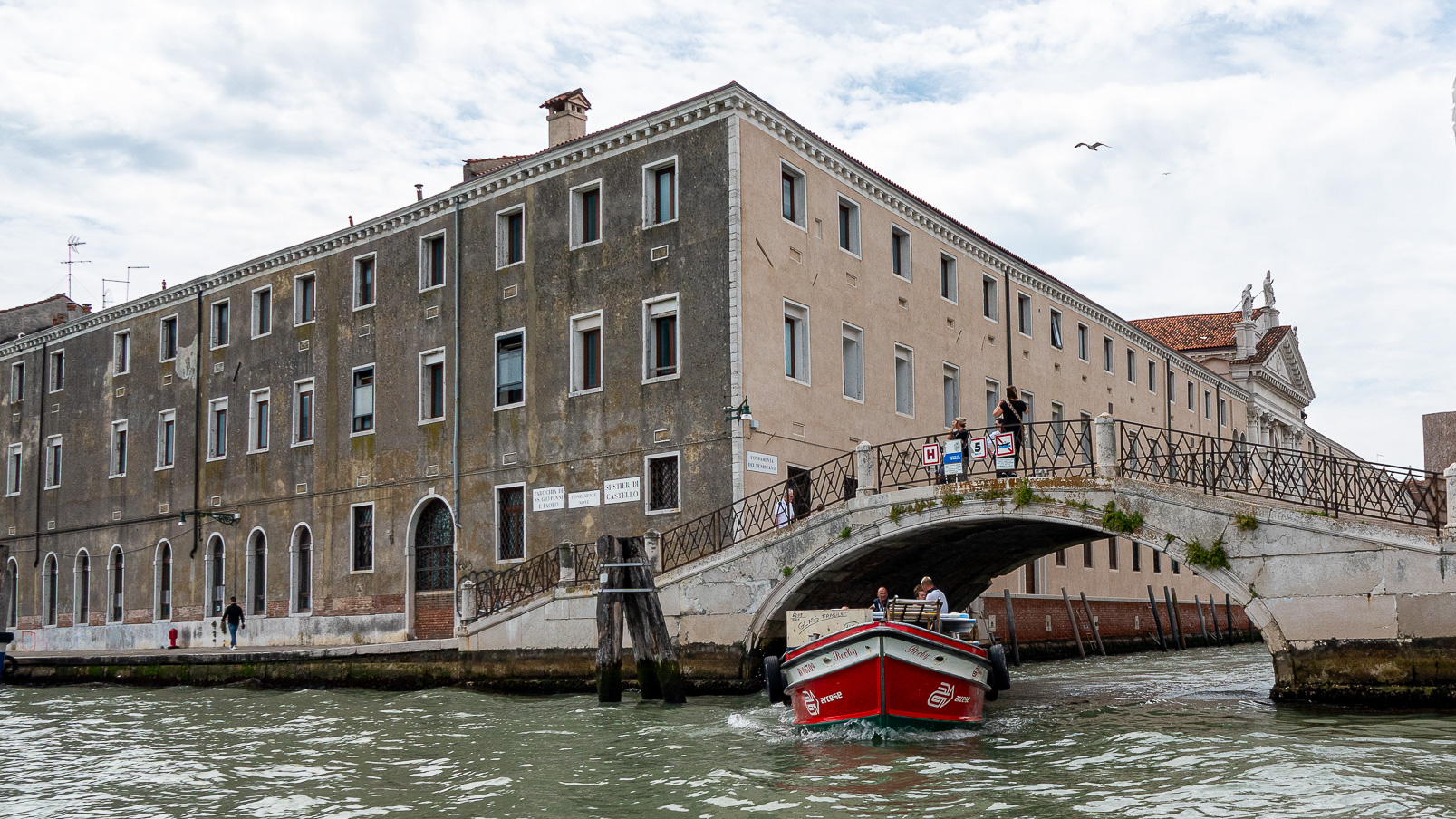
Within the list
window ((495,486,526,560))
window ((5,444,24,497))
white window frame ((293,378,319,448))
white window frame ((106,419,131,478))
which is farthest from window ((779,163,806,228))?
window ((5,444,24,497))

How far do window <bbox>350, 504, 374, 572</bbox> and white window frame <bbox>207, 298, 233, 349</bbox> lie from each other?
6.62 m

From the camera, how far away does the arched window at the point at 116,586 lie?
30.8m

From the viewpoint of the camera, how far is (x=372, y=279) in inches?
1037

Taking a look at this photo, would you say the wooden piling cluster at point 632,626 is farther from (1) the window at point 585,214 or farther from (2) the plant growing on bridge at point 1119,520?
(1) the window at point 585,214

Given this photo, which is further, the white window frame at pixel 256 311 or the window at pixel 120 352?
the window at pixel 120 352

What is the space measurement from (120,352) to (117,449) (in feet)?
8.02

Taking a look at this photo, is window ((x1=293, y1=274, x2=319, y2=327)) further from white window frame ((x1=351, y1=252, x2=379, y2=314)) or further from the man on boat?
the man on boat

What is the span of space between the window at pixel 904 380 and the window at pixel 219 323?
15.3 meters

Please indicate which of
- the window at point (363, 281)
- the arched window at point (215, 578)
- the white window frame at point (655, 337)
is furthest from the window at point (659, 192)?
the arched window at point (215, 578)

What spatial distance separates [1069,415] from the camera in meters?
31.3

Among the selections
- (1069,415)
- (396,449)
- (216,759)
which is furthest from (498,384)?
(1069,415)

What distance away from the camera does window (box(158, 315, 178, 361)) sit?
31.1 metres

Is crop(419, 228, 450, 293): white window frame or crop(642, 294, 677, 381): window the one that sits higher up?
crop(419, 228, 450, 293): white window frame

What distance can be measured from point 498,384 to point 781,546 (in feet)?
25.7
